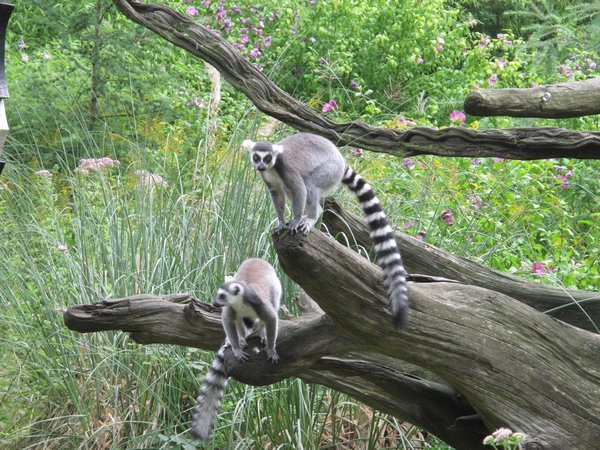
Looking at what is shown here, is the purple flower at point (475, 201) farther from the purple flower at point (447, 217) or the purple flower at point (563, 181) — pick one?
the purple flower at point (563, 181)

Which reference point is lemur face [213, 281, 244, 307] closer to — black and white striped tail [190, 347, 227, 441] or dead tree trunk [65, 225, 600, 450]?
dead tree trunk [65, 225, 600, 450]

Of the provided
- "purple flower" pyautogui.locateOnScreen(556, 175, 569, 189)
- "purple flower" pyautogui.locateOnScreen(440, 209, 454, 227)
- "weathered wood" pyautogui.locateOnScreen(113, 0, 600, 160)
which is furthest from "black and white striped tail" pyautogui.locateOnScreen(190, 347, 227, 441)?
"purple flower" pyautogui.locateOnScreen(556, 175, 569, 189)

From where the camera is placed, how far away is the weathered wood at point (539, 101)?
3.50m

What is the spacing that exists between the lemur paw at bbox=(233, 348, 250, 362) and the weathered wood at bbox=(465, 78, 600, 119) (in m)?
1.32

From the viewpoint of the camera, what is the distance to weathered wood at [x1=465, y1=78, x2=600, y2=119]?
3.50 metres

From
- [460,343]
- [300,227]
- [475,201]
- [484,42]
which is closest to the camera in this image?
[300,227]

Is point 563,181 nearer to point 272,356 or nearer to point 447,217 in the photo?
point 447,217

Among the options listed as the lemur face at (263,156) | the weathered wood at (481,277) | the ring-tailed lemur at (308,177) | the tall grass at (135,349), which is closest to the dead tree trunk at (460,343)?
the ring-tailed lemur at (308,177)

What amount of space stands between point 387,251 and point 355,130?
1.23m

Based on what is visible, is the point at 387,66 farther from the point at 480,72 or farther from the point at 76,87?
the point at 76,87

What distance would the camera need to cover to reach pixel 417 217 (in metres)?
5.72

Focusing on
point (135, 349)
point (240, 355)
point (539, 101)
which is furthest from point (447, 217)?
point (240, 355)

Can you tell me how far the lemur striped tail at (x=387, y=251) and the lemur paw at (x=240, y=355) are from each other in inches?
26.3

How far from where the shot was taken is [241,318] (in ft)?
12.7
